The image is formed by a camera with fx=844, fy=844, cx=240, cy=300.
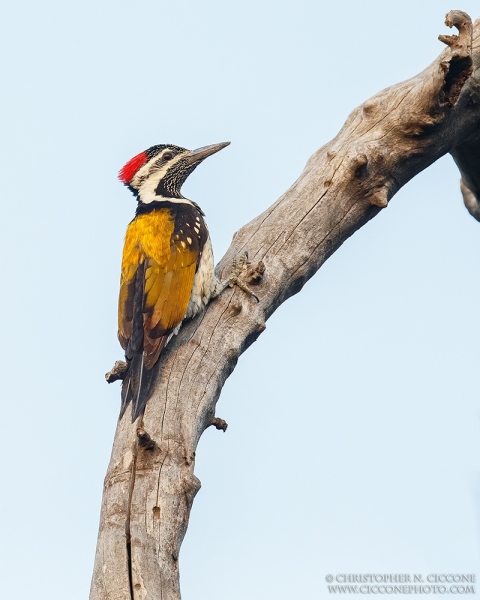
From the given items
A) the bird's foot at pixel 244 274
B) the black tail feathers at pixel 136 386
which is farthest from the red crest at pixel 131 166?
the black tail feathers at pixel 136 386

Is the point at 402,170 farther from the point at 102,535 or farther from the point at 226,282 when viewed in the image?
the point at 102,535

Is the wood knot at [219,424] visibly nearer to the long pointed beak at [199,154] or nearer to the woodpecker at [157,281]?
the woodpecker at [157,281]

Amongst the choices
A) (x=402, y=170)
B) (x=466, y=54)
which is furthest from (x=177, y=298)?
(x=466, y=54)

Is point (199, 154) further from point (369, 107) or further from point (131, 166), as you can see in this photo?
point (369, 107)

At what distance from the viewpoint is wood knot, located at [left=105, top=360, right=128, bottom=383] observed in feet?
A: 14.4

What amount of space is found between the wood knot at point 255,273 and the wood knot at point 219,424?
0.80 meters

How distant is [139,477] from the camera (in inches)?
141

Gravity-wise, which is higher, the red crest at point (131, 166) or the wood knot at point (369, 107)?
the red crest at point (131, 166)

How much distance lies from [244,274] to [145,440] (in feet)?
4.23

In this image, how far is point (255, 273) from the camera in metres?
4.49

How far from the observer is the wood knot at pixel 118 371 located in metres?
4.39

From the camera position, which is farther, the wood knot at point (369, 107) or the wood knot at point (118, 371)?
the wood knot at point (369, 107)

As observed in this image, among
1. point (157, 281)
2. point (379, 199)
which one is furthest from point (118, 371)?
point (379, 199)

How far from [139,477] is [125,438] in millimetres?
266
